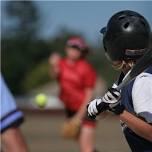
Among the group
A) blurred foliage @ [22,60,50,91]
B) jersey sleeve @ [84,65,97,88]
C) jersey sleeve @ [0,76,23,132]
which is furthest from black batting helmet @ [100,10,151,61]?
blurred foliage @ [22,60,50,91]

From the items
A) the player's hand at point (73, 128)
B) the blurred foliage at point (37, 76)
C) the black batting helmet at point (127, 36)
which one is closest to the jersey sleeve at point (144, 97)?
the black batting helmet at point (127, 36)

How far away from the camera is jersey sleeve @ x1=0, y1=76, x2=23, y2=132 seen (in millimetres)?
5887

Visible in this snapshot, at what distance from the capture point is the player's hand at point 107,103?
150 inches

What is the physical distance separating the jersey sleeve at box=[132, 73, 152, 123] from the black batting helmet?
0.27m

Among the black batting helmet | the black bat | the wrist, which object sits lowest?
the wrist

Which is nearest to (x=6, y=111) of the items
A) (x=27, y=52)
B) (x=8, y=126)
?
(x=8, y=126)

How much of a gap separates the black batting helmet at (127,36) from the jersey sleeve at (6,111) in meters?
2.01

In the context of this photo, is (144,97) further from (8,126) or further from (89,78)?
(89,78)

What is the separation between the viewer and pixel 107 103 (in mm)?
3873

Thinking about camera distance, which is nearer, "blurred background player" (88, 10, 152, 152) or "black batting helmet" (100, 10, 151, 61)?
"blurred background player" (88, 10, 152, 152)

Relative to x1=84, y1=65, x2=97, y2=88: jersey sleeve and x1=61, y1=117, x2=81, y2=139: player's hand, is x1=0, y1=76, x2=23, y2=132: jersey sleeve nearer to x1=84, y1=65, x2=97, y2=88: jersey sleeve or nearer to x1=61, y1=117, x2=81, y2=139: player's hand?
x1=61, y1=117, x2=81, y2=139: player's hand

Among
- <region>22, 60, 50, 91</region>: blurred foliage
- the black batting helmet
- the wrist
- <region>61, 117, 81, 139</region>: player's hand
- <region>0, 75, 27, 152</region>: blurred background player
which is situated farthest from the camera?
<region>22, 60, 50, 91</region>: blurred foliage

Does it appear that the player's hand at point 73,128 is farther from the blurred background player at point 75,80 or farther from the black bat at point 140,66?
the black bat at point 140,66

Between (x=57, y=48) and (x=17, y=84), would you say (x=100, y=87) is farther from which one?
(x=57, y=48)
